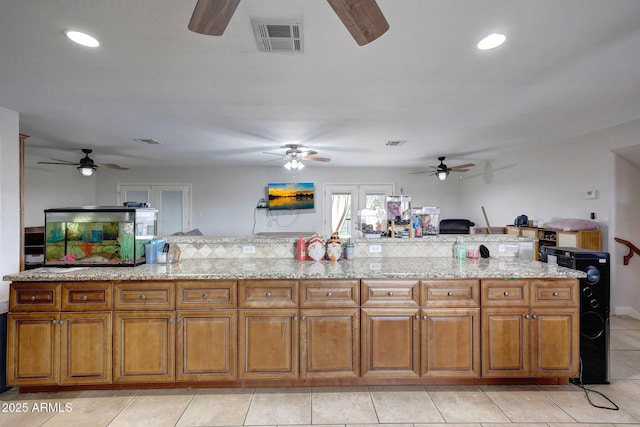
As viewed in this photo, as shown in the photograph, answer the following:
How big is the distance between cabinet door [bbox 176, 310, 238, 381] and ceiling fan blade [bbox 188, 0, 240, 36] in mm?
1765

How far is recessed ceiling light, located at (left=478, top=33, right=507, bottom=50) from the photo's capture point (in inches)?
71.6

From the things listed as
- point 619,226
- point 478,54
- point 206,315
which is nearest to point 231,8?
point 478,54

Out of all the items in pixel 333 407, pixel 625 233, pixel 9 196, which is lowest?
pixel 333 407

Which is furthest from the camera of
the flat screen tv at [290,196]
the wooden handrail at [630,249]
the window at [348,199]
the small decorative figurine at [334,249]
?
the window at [348,199]

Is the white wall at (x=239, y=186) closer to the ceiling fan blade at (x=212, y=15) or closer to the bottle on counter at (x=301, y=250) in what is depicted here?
the bottle on counter at (x=301, y=250)

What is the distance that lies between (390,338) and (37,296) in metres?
2.57

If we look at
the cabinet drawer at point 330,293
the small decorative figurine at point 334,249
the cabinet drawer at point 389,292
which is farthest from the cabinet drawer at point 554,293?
the small decorative figurine at point 334,249

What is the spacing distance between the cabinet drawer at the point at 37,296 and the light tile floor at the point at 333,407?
26.1 inches

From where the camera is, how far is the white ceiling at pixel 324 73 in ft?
5.38

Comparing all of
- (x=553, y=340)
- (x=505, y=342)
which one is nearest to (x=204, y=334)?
(x=505, y=342)

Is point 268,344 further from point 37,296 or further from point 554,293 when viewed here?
point 554,293

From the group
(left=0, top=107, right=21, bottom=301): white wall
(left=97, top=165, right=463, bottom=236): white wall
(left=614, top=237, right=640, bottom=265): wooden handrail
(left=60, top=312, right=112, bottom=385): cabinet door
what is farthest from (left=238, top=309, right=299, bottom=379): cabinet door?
(left=97, top=165, right=463, bottom=236): white wall

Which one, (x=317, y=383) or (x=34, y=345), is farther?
(x=317, y=383)

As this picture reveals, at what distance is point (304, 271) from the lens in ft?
7.23
